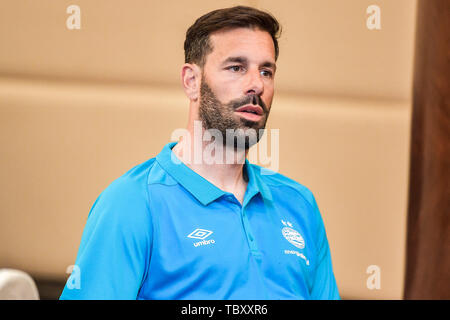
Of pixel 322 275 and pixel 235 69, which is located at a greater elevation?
pixel 235 69

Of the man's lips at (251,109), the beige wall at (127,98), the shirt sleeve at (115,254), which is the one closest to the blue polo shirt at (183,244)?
the shirt sleeve at (115,254)

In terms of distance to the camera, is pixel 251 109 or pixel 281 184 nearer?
pixel 251 109

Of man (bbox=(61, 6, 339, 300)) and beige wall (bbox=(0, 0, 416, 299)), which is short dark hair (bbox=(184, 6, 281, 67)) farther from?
beige wall (bbox=(0, 0, 416, 299))

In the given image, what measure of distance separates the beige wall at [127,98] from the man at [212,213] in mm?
272

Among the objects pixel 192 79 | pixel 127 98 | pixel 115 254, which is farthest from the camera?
pixel 127 98

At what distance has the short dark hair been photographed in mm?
724

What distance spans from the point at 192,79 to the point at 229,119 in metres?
0.08

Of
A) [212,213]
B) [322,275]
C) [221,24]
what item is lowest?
[322,275]

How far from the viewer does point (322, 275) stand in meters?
0.81

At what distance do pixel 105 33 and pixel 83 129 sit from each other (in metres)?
0.18

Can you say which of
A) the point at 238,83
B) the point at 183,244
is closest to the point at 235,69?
the point at 238,83

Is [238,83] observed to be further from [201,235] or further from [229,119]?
[201,235]

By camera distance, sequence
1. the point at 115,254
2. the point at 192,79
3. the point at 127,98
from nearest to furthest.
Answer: the point at 115,254 < the point at 192,79 < the point at 127,98

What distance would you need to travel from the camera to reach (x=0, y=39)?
3.38 ft
